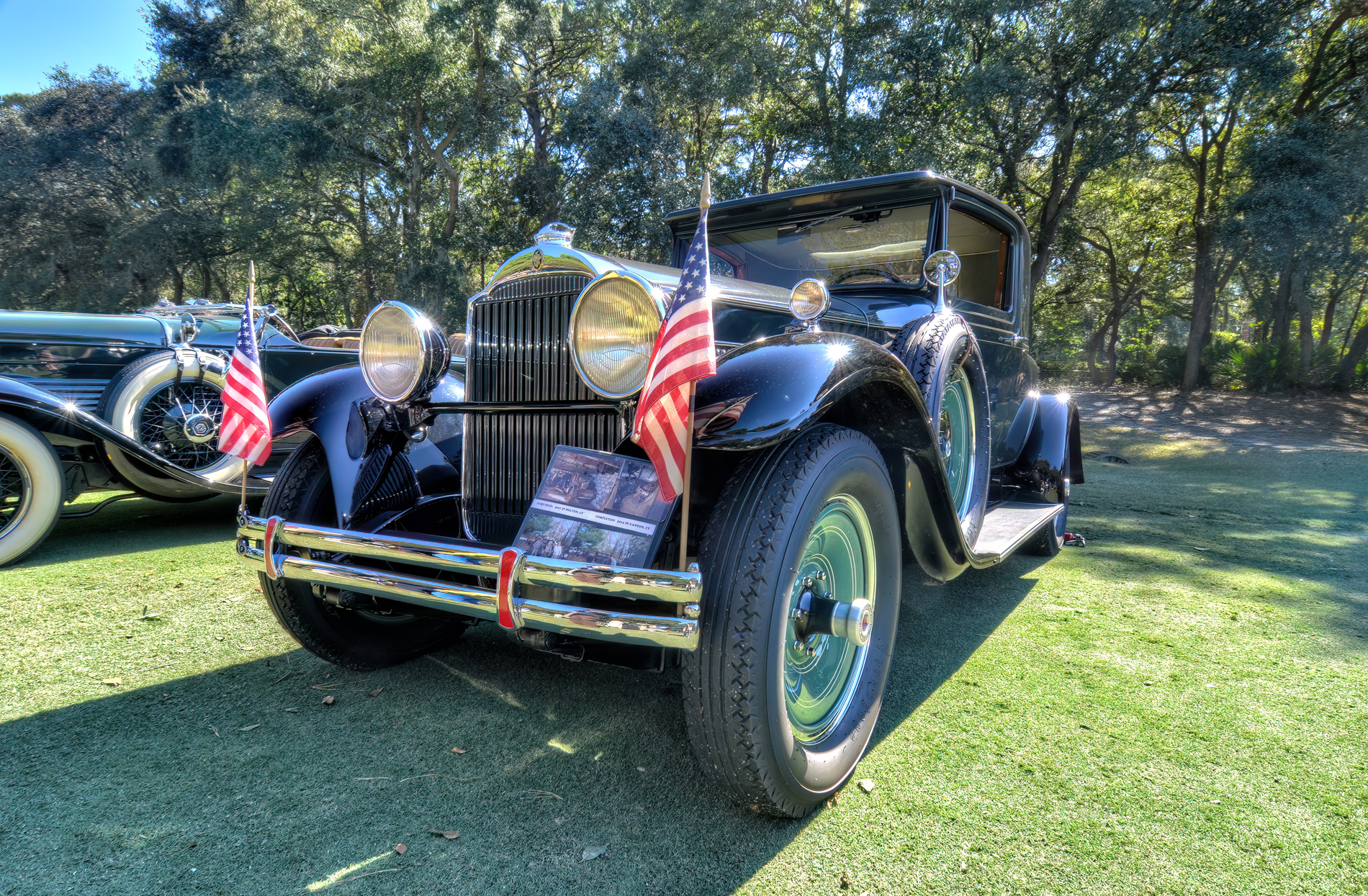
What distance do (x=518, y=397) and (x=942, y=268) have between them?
1905mm

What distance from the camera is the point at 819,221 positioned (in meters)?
3.43

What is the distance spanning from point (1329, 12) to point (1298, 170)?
3771 mm

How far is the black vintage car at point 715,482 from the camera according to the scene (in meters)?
1.59

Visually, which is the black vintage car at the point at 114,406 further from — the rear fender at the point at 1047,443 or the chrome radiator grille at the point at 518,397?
the rear fender at the point at 1047,443

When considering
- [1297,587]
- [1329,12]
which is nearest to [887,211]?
[1297,587]

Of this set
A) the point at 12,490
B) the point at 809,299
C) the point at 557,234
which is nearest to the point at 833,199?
the point at 809,299

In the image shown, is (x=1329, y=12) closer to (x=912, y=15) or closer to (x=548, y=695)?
(x=912, y=15)

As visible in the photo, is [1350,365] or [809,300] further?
[1350,365]

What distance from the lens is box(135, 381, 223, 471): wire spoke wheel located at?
188 inches

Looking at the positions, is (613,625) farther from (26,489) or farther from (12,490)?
(12,490)

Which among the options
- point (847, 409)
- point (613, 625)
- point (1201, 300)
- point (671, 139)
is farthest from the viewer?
point (1201, 300)

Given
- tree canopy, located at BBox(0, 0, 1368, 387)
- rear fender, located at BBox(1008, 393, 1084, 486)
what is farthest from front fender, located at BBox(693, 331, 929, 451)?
tree canopy, located at BBox(0, 0, 1368, 387)

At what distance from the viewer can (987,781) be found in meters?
1.93

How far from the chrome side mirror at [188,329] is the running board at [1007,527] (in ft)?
17.5
